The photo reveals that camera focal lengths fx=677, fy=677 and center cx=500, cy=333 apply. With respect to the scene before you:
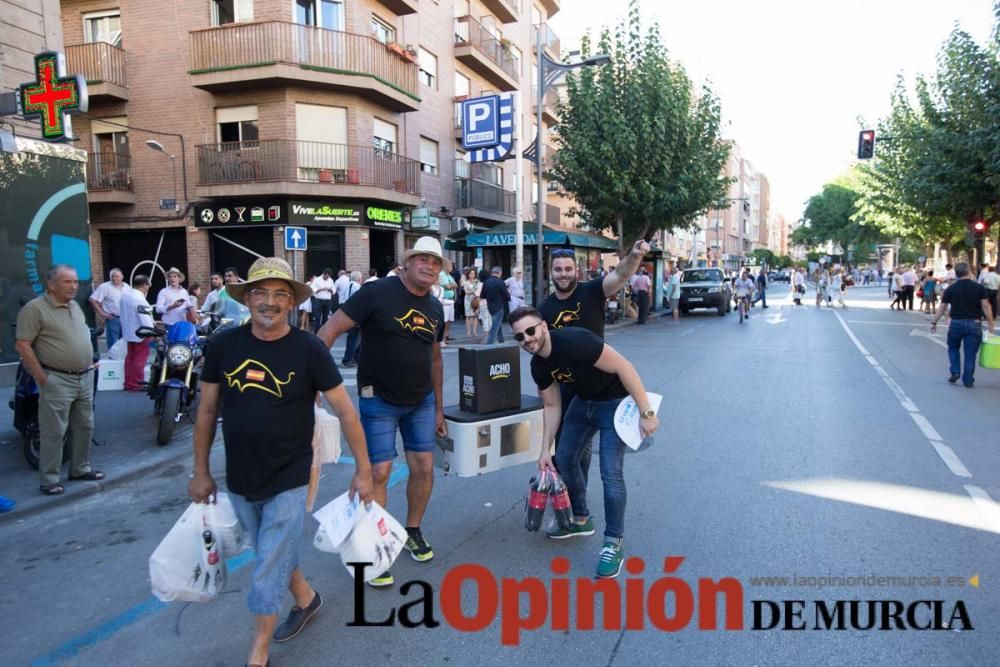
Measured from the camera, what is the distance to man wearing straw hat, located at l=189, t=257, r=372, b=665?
2.76 metres

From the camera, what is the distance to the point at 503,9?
28.0 meters

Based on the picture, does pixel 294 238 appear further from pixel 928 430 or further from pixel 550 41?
pixel 550 41

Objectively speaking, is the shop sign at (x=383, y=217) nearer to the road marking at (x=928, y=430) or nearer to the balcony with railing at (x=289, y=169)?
the balcony with railing at (x=289, y=169)

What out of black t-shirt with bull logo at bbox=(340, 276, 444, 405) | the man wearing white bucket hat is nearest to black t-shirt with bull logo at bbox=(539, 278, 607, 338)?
the man wearing white bucket hat

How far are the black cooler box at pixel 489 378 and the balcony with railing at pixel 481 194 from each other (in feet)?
69.8

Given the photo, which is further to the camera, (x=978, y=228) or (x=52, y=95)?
(x=978, y=228)

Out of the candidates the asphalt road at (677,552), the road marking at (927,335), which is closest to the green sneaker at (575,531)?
the asphalt road at (677,552)

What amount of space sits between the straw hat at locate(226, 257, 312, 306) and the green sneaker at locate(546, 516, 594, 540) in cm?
219

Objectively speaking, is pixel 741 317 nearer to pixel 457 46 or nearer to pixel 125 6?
pixel 457 46

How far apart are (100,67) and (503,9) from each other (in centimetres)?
1550

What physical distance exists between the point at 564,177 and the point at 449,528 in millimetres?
20579

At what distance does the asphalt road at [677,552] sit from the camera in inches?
118

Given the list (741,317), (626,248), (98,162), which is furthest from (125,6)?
(741,317)

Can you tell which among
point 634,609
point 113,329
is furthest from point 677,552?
point 113,329
